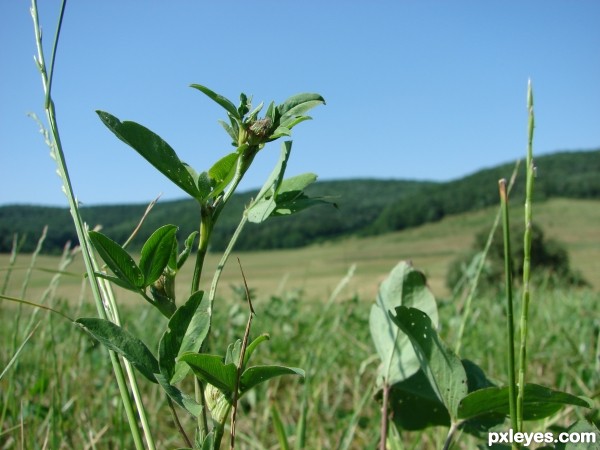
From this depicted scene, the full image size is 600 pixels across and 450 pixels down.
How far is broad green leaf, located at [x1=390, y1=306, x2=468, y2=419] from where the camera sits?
Answer: 1.40ft

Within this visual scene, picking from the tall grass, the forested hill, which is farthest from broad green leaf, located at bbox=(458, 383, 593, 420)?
the forested hill

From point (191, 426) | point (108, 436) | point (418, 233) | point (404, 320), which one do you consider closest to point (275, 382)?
point (191, 426)

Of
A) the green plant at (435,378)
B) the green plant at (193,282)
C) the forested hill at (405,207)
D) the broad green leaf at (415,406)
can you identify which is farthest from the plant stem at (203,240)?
the forested hill at (405,207)

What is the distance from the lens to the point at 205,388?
382 millimetres

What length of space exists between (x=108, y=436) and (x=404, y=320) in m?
0.53

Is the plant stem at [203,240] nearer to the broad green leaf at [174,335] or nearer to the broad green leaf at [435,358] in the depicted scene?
the broad green leaf at [174,335]

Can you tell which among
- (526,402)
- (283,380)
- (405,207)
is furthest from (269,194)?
(405,207)

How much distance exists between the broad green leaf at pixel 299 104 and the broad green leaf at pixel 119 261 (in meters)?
0.12

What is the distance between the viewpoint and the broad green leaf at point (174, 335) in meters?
0.35

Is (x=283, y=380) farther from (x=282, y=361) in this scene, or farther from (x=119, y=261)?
(x=119, y=261)

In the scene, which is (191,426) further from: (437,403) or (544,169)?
(544,169)

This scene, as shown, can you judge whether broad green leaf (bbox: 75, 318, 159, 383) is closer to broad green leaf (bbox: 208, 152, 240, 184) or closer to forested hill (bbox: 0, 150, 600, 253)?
broad green leaf (bbox: 208, 152, 240, 184)

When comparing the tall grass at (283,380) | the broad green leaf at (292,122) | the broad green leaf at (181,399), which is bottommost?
the tall grass at (283,380)

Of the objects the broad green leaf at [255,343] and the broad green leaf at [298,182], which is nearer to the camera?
the broad green leaf at [255,343]
